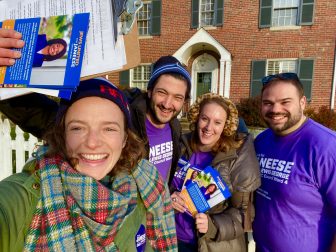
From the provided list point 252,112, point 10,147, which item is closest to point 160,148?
point 10,147

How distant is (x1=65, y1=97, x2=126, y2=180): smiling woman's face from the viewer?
4.54 feet

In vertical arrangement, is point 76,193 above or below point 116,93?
below

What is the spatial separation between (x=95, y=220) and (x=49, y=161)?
36 centimetres

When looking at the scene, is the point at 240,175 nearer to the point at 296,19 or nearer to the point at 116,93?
the point at 116,93

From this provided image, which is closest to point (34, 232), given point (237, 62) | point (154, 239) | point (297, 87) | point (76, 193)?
point (76, 193)

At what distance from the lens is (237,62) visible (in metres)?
12.6

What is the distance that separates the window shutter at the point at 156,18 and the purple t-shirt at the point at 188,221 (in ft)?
40.1

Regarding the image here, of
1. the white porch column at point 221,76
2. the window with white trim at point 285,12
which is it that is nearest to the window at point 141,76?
the white porch column at point 221,76

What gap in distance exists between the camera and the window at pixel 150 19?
13.5 m

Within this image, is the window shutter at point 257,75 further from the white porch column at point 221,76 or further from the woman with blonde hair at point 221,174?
the woman with blonde hair at point 221,174

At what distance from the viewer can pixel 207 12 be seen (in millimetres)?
12984

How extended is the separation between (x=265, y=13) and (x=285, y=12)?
0.83 metres

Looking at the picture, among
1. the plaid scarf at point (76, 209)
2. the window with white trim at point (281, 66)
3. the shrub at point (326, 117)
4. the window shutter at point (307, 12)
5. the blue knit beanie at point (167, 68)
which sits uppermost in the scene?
the window shutter at point (307, 12)

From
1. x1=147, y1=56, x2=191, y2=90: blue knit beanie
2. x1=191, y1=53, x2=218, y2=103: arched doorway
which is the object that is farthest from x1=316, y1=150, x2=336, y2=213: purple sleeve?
x1=191, y1=53, x2=218, y2=103: arched doorway
